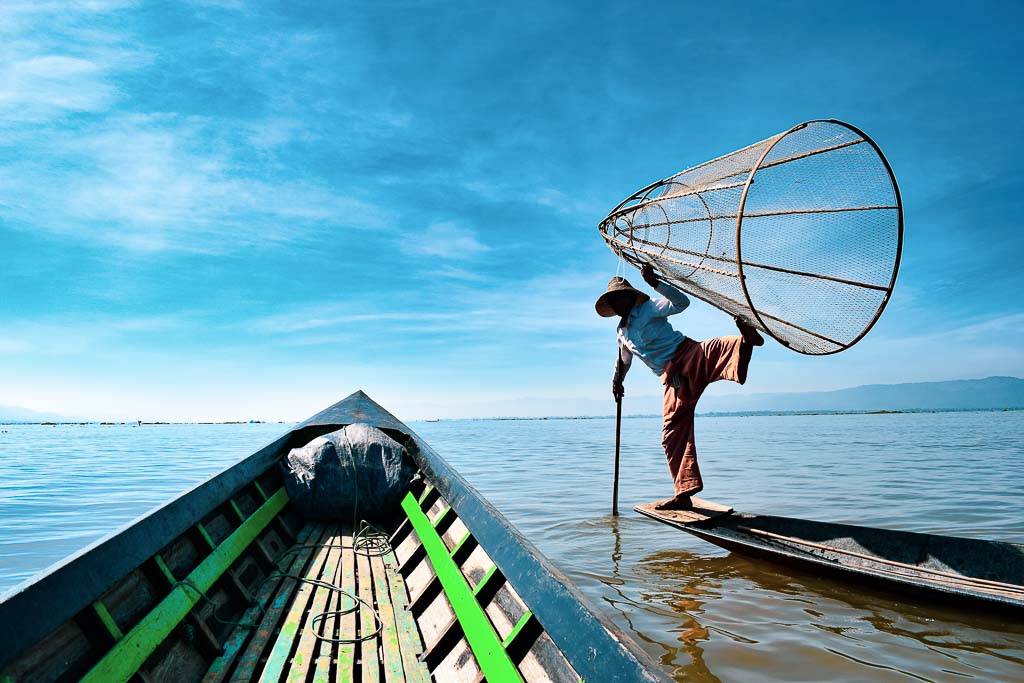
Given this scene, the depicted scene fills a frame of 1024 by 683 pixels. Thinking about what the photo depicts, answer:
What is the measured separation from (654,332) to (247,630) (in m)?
4.10

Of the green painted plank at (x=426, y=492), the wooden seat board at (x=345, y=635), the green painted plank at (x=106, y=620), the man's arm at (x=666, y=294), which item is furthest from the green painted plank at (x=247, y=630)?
the man's arm at (x=666, y=294)

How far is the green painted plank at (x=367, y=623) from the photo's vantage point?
2.49 metres

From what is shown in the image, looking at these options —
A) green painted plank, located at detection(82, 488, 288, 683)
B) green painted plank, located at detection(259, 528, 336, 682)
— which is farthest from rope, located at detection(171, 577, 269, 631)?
green painted plank, located at detection(259, 528, 336, 682)

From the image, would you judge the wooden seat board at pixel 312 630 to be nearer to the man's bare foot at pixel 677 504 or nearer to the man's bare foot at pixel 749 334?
the man's bare foot at pixel 677 504

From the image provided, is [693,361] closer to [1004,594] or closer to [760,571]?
[760,571]

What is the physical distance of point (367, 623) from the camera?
303 centimetres

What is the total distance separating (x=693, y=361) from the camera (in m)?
5.20

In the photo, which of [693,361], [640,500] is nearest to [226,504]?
[693,361]

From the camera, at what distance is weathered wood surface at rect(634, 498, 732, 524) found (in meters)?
5.37

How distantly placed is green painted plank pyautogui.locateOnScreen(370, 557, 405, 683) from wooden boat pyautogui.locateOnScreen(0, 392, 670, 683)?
1cm

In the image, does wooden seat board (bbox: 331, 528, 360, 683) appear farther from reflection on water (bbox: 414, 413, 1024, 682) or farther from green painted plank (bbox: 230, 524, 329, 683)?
reflection on water (bbox: 414, 413, 1024, 682)

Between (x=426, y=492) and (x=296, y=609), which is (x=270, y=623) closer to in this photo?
(x=296, y=609)

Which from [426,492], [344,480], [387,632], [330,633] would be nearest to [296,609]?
[330,633]

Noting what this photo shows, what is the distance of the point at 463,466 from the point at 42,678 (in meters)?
15.5
